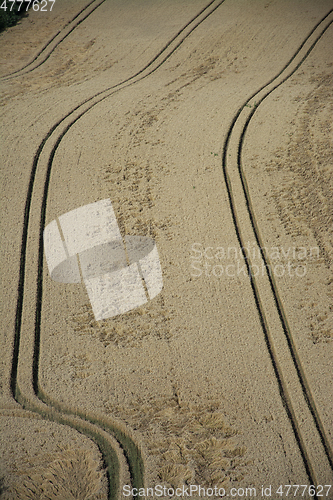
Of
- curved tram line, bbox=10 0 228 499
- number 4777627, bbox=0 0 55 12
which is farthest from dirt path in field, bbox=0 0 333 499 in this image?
number 4777627, bbox=0 0 55 12

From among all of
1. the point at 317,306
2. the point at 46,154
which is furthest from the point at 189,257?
the point at 46,154

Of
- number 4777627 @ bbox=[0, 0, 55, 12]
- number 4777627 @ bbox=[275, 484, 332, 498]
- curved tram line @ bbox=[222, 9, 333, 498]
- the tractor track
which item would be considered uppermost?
number 4777627 @ bbox=[0, 0, 55, 12]

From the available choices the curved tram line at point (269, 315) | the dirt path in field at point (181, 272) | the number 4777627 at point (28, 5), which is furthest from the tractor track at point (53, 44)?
the curved tram line at point (269, 315)

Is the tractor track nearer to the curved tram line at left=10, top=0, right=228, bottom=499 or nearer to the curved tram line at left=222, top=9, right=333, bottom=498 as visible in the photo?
the curved tram line at left=10, top=0, right=228, bottom=499

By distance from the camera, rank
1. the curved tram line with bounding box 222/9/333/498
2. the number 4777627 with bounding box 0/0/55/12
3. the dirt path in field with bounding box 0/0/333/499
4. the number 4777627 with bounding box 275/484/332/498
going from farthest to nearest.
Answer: the number 4777627 with bounding box 0/0/55/12 < the dirt path in field with bounding box 0/0/333/499 < the curved tram line with bounding box 222/9/333/498 < the number 4777627 with bounding box 275/484/332/498

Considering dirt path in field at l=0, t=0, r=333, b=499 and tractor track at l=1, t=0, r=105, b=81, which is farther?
tractor track at l=1, t=0, r=105, b=81

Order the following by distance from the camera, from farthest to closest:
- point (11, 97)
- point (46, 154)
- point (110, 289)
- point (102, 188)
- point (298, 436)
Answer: point (11, 97) → point (46, 154) → point (102, 188) → point (110, 289) → point (298, 436)

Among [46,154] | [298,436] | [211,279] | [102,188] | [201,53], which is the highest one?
[201,53]

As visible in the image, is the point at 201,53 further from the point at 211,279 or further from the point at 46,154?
the point at 211,279
